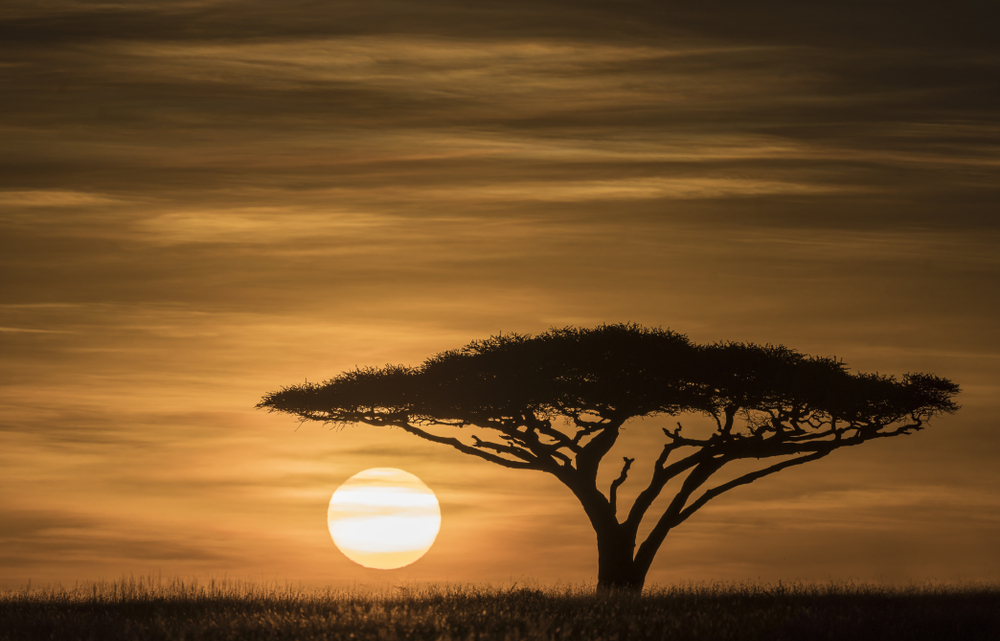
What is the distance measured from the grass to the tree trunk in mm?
5108

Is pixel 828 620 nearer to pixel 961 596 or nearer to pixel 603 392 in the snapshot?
pixel 961 596

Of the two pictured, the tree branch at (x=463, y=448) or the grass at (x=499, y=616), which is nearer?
the grass at (x=499, y=616)

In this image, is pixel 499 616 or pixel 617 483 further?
pixel 617 483

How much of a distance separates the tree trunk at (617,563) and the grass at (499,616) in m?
5.11

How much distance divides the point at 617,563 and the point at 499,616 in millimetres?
12234

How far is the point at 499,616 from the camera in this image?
21391mm

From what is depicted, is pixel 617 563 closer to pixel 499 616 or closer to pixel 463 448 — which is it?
pixel 463 448

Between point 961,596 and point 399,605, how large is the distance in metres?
14.9

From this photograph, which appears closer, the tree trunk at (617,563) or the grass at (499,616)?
the grass at (499,616)

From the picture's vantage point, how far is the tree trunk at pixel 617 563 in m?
32.8

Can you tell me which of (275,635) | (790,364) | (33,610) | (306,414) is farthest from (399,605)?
(790,364)

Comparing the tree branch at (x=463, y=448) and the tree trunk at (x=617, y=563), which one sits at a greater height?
the tree branch at (x=463, y=448)

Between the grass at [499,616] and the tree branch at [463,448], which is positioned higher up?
the tree branch at [463,448]

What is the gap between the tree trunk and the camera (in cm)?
3281
